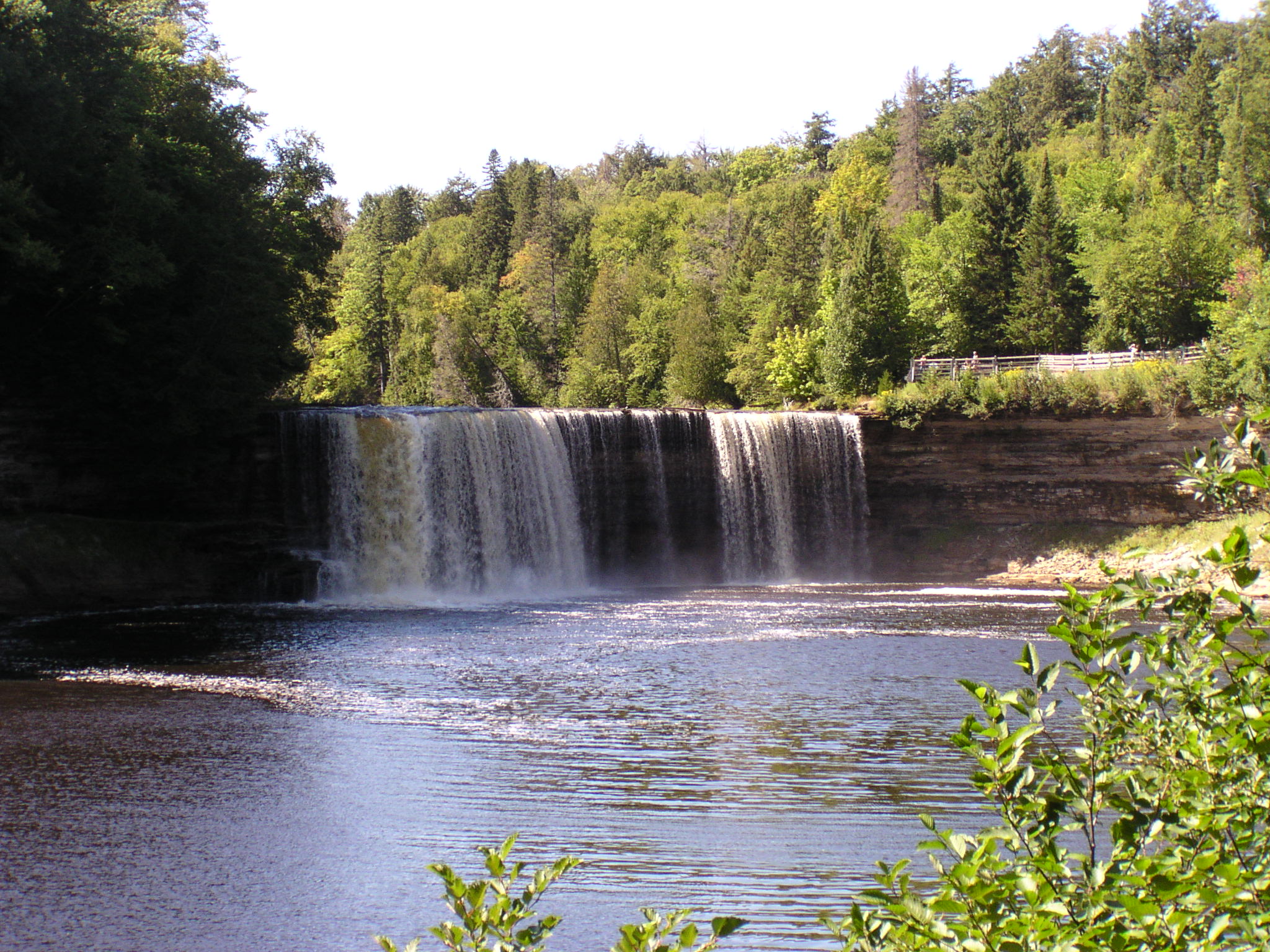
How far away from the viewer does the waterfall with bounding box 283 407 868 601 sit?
1252 inches

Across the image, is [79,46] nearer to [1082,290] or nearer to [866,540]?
[866,540]

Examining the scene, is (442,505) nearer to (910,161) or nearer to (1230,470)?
(1230,470)

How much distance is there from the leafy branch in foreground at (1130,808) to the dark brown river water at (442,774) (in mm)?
4408

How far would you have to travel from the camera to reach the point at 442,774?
12.5 metres

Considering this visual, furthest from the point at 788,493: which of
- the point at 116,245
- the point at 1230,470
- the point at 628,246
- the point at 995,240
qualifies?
the point at 628,246

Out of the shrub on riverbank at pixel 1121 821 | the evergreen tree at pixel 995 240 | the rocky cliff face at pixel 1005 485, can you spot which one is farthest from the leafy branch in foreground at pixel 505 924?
the evergreen tree at pixel 995 240

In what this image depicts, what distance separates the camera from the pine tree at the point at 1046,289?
171ft

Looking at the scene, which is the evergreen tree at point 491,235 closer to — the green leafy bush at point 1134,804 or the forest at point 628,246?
the forest at point 628,246

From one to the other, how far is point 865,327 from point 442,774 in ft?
123

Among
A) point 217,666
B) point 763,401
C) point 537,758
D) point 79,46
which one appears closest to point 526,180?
point 763,401

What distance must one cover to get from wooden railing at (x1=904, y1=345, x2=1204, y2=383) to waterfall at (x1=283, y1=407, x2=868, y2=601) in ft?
22.7

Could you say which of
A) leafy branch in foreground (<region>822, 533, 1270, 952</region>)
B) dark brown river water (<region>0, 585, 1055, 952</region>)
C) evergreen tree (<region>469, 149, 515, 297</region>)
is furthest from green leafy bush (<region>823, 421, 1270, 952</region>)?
evergreen tree (<region>469, 149, 515, 297</region>)

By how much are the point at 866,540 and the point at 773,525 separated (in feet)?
11.0

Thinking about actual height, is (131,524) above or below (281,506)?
below
